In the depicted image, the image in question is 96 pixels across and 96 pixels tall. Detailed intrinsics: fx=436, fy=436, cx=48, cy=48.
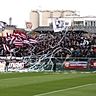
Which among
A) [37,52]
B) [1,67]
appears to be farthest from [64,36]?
[1,67]

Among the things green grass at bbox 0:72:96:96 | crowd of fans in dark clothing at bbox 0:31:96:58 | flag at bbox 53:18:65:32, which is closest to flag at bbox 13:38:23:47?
crowd of fans in dark clothing at bbox 0:31:96:58

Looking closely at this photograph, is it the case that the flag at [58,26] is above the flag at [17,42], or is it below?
above

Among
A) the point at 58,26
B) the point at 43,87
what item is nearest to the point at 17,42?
the point at 58,26

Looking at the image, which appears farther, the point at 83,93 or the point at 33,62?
the point at 33,62

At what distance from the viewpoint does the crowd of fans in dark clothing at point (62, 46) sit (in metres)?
54.3

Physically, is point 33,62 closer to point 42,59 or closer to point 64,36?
point 42,59

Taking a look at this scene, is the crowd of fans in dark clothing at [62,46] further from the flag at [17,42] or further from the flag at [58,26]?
the flag at [58,26]

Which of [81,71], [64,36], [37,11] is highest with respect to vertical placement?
[37,11]

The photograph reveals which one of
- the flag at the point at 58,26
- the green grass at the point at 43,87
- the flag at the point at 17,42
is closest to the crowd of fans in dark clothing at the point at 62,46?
Result: the flag at the point at 17,42

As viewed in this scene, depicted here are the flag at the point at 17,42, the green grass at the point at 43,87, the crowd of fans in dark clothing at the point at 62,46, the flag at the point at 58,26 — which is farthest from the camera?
the flag at the point at 17,42

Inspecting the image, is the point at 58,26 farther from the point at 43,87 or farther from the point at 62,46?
the point at 43,87

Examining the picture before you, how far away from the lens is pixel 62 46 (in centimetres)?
5647

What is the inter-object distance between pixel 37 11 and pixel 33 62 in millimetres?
117521

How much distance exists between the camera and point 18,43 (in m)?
56.2
